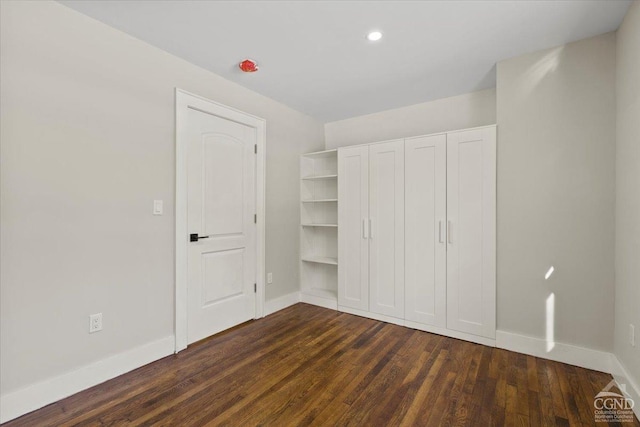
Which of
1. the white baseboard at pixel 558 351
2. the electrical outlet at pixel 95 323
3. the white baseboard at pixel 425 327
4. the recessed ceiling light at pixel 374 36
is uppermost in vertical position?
the recessed ceiling light at pixel 374 36

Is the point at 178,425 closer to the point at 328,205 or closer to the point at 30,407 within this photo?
the point at 30,407

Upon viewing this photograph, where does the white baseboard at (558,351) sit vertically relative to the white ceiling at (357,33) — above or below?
below

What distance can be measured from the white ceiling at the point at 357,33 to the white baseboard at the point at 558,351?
2414mm

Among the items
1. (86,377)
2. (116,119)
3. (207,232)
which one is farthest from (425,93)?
(86,377)

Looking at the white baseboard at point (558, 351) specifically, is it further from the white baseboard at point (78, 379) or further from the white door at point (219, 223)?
the white baseboard at point (78, 379)

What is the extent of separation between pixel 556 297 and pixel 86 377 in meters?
3.56

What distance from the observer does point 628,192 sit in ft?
6.42

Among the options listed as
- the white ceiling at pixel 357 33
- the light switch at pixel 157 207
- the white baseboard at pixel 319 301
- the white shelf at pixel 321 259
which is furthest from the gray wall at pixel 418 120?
the light switch at pixel 157 207

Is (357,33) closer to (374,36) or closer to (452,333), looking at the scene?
(374,36)

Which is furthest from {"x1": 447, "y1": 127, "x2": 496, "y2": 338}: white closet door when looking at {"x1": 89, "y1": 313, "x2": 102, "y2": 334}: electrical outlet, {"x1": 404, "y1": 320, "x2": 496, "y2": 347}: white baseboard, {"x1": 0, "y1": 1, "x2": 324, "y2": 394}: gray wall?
{"x1": 89, "y1": 313, "x2": 102, "y2": 334}: electrical outlet

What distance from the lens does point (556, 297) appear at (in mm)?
2410

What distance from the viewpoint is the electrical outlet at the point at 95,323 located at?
6.77 ft

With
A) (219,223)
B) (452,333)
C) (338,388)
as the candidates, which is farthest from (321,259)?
(338,388)

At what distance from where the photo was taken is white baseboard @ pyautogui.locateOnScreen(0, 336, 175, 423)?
174 centimetres
